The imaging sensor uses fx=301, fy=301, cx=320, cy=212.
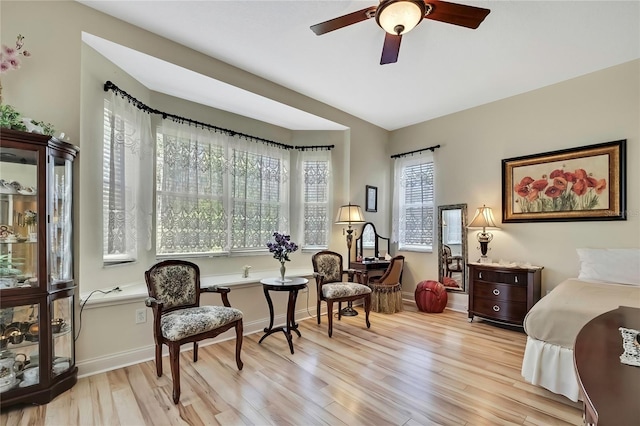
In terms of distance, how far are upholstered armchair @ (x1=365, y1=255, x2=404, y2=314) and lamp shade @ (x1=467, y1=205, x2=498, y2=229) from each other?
103cm

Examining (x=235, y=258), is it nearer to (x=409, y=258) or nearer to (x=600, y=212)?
(x=409, y=258)

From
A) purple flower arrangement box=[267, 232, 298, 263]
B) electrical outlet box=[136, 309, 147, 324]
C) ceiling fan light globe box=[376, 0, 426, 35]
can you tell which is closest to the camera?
ceiling fan light globe box=[376, 0, 426, 35]

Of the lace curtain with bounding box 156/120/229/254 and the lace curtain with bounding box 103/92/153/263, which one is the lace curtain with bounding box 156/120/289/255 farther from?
the lace curtain with bounding box 103/92/153/263

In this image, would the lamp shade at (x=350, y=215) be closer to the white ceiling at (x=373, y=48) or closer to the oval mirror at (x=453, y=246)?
the oval mirror at (x=453, y=246)

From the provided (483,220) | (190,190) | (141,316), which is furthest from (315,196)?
(141,316)

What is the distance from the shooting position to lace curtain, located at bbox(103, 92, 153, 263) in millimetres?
2752

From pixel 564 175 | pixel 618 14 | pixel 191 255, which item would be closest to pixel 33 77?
pixel 191 255

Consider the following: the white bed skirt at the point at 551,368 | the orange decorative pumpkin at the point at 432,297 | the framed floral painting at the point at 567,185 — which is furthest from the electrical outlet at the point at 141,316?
the framed floral painting at the point at 567,185

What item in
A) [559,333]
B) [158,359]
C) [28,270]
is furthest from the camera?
[158,359]

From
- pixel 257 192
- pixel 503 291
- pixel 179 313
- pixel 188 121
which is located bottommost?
pixel 503 291

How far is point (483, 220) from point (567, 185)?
942 mm

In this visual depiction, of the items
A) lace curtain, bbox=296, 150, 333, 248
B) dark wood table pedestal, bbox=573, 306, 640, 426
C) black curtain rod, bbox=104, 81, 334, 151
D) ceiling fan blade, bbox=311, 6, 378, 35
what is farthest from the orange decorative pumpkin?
ceiling fan blade, bbox=311, 6, 378, 35

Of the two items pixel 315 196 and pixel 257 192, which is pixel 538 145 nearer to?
pixel 315 196

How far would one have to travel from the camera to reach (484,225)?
3836 millimetres
